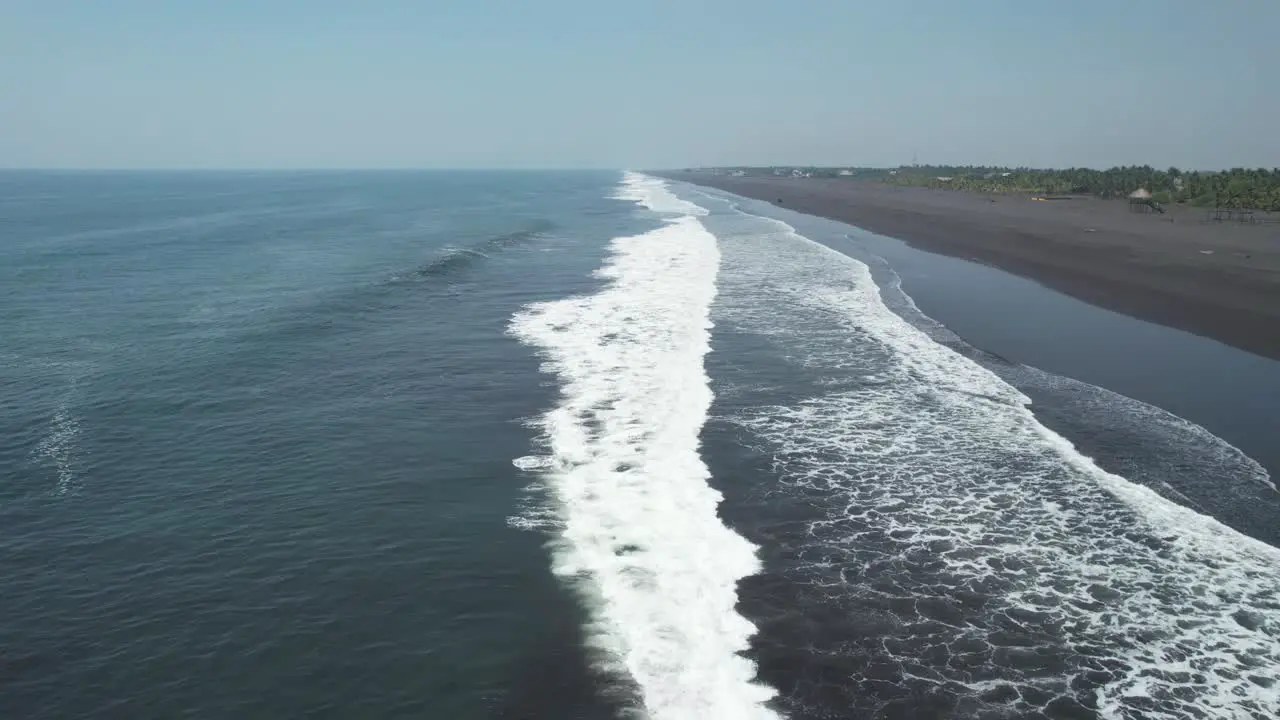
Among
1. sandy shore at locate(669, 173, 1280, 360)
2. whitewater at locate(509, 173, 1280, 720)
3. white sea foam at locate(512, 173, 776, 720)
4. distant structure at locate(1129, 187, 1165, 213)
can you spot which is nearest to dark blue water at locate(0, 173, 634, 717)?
white sea foam at locate(512, 173, 776, 720)

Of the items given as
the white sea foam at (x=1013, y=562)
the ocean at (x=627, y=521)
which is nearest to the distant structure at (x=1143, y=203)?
the ocean at (x=627, y=521)

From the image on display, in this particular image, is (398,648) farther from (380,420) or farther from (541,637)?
(380,420)

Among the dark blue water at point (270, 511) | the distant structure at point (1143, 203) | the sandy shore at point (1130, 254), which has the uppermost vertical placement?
the distant structure at point (1143, 203)

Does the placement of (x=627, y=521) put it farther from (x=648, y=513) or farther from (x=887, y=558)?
(x=887, y=558)

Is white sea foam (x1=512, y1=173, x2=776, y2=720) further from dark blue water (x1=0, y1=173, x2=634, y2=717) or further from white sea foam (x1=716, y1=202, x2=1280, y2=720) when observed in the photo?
white sea foam (x1=716, y1=202, x2=1280, y2=720)

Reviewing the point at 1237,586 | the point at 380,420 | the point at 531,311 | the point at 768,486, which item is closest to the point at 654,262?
the point at 531,311

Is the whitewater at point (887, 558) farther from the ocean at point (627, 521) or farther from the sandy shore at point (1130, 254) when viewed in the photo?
the sandy shore at point (1130, 254)

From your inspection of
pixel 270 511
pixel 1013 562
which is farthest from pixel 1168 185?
pixel 270 511
